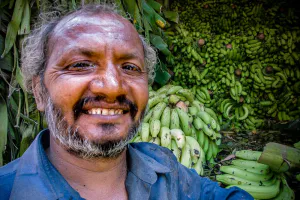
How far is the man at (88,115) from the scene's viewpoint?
104 centimetres

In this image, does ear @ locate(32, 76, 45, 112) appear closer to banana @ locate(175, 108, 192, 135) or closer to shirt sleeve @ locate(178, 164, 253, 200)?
shirt sleeve @ locate(178, 164, 253, 200)

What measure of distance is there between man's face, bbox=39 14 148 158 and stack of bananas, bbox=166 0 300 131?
3450 mm

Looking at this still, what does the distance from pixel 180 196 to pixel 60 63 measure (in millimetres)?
993

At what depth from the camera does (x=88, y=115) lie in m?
1.05

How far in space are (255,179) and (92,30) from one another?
2.09 metres

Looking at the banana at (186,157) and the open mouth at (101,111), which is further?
the banana at (186,157)

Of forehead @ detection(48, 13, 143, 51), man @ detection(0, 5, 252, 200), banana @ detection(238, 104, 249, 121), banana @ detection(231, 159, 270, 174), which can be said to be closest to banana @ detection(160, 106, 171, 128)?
banana @ detection(231, 159, 270, 174)

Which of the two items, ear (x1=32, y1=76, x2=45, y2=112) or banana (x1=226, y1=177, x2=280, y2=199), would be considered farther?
banana (x1=226, y1=177, x2=280, y2=199)

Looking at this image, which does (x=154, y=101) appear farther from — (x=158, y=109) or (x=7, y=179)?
(x=7, y=179)

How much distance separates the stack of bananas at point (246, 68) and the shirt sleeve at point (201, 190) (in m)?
3.21

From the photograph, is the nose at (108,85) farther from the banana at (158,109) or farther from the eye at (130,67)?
the banana at (158,109)

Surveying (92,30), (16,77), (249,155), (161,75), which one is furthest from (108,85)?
(161,75)

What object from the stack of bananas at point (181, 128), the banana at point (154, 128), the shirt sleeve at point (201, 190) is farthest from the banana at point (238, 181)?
the shirt sleeve at point (201, 190)

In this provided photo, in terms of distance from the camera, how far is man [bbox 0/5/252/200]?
1.04m
